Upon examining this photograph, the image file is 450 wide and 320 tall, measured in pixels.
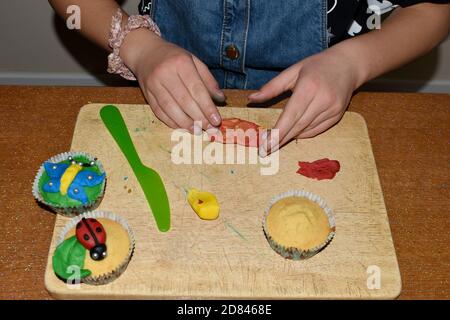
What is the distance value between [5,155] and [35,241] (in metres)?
0.21

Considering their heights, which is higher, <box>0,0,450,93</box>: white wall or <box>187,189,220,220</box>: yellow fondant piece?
<box>187,189,220,220</box>: yellow fondant piece

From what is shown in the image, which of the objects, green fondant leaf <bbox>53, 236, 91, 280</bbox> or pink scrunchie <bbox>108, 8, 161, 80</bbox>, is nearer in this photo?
green fondant leaf <bbox>53, 236, 91, 280</bbox>

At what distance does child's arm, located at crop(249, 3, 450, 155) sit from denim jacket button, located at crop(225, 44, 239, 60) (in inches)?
5.4

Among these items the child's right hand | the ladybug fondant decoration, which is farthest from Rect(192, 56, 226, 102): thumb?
the ladybug fondant decoration

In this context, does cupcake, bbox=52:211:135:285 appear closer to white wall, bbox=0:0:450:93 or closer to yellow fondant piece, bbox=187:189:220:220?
yellow fondant piece, bbox=187:189:220:220

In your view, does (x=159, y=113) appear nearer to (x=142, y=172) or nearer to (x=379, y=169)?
(x=142, y=172)

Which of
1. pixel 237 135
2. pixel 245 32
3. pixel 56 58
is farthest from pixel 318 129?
pixel 56 58

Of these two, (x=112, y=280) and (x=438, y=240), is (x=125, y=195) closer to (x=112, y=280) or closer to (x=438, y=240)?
(x=112, y=280)

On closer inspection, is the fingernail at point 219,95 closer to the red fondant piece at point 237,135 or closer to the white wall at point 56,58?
the red fondant piece at point 237,135

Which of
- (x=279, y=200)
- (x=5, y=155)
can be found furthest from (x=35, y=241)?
(x=279, y=200)

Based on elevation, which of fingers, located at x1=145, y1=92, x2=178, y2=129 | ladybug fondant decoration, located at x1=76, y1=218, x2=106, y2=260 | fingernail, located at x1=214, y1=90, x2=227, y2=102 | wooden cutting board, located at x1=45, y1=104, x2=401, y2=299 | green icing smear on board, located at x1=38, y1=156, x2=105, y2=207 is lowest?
wooden cutting board, located at x1=45, y1=104, x2=401, y2=299

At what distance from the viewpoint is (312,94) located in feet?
3.27

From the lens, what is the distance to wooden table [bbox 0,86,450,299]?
2.85 feet

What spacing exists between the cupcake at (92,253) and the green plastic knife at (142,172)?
0.24ft
